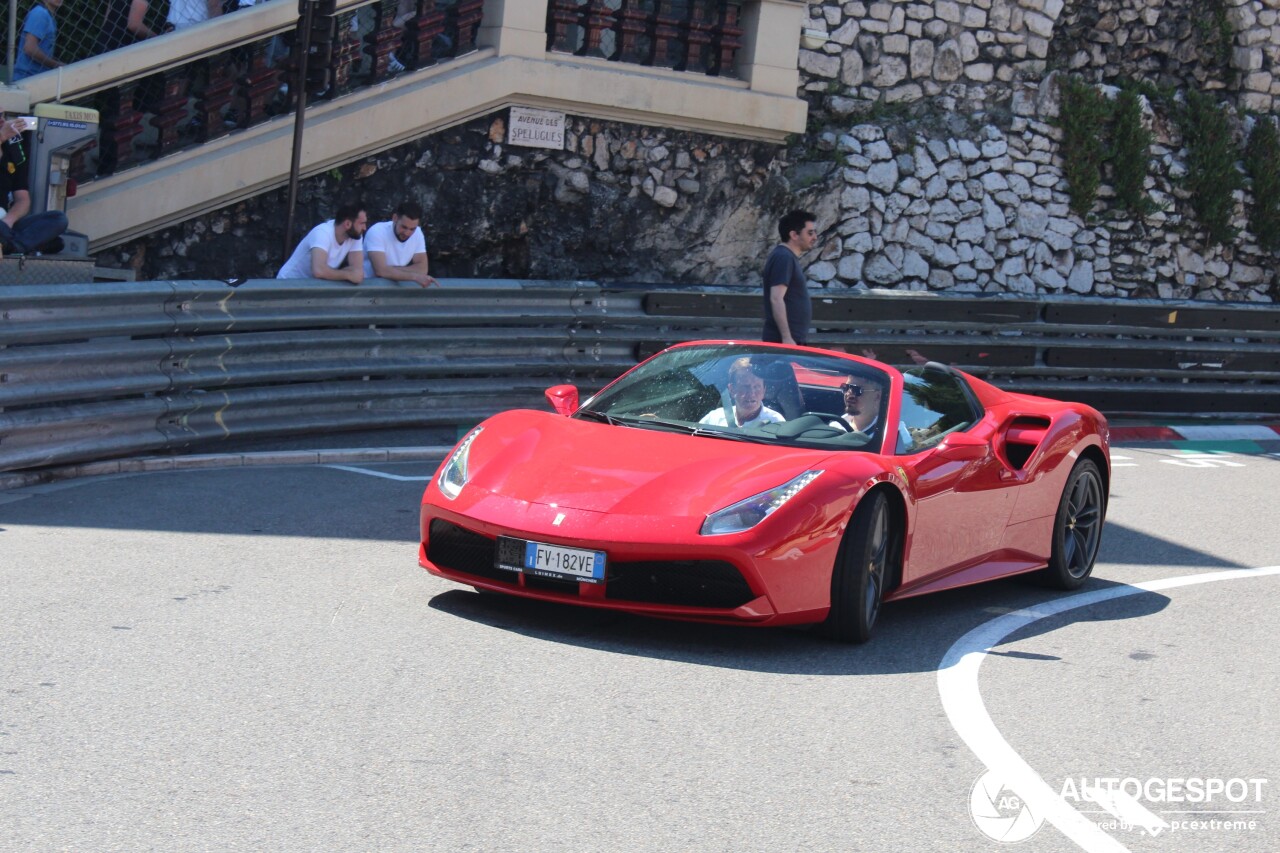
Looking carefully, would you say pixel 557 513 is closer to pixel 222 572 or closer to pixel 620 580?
pixel 620 580

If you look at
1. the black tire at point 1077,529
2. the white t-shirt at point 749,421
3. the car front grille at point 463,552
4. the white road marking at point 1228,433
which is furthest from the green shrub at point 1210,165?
the car front grille at point 463,552

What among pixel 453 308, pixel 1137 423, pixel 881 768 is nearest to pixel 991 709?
pixel 881 768

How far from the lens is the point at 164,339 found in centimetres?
1008

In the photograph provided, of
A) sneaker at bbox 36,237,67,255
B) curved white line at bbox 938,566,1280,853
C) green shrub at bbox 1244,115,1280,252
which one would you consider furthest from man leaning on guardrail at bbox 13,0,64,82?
green shrub at bbox 1244,115,1280,252

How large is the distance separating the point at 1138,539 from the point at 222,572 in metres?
5.66

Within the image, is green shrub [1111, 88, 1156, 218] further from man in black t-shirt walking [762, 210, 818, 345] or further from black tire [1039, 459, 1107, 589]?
black tire [1039, 459, 1107, 589]

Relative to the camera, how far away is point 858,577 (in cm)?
659

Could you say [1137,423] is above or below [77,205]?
below

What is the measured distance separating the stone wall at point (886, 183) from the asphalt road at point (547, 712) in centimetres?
730

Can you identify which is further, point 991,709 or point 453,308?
point 453,308

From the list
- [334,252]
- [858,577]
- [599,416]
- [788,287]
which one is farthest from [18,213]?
[858,577]

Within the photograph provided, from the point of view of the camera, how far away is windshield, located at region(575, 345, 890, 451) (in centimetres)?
725

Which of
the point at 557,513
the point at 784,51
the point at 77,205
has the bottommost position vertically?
the point at 557,513

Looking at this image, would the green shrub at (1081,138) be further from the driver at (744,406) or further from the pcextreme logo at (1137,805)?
the pcextreme logo at (1137,805)
